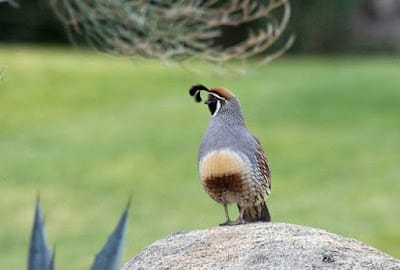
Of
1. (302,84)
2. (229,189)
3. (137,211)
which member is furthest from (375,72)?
(229,189)

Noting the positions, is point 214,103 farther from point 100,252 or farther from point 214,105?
point 100,252

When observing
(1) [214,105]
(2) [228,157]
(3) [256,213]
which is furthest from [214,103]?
(3) [256,213]

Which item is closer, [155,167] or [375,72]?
[155,167]

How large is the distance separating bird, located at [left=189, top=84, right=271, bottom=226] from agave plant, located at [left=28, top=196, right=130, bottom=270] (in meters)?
0.55

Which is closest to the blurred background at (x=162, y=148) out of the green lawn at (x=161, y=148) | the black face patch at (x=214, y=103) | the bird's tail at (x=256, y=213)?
the green lawn at (x=161, y=148)

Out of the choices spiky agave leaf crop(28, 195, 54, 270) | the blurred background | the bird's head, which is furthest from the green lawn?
the bird's head

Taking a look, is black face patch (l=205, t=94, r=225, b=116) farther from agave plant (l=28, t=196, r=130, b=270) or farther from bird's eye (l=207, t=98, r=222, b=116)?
agave plant (l=28, t=196, r=130, b=270)

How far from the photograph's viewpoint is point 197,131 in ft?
59.9

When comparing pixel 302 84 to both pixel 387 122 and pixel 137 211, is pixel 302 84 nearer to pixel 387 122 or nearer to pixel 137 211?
pixel 387 122

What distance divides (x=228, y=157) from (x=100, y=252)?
0.90 m

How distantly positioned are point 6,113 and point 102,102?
5.32ft

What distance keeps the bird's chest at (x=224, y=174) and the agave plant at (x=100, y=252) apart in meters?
0.52

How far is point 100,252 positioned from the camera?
6.41 metres

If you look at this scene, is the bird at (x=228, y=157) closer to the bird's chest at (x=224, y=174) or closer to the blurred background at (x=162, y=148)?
the bird's chest at (x=224, y=174)
